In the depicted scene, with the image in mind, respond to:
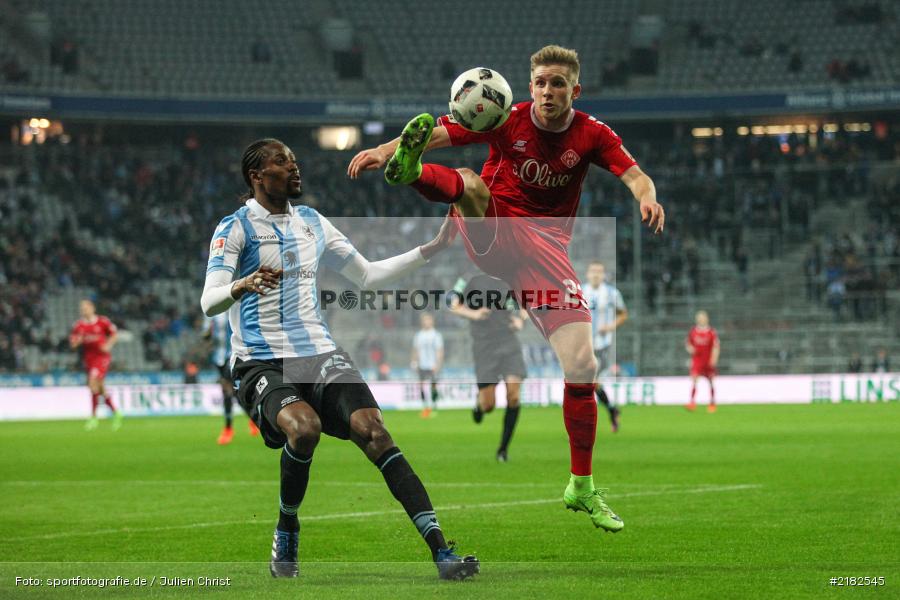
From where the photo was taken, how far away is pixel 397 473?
23.2ft

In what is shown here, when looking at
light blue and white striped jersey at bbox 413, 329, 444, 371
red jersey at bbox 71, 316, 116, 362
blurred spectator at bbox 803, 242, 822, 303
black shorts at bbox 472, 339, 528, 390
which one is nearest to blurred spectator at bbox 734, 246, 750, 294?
blurred spectator at bbox 803, 242, 822, 303

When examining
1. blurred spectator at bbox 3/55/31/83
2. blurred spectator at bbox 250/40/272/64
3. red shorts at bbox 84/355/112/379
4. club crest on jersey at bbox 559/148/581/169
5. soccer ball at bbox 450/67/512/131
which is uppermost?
blurred spectator at bbox 250/40/272/64

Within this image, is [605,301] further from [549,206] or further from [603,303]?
[549,206]

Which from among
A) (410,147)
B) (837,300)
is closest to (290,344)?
(410,147)

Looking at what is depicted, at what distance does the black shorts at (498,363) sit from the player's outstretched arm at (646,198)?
842cm

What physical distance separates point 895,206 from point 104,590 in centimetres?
3471

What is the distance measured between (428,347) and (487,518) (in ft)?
61.6

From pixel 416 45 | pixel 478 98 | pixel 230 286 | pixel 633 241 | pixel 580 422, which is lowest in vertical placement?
pixel 580 422

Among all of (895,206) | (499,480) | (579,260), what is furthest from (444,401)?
(499,480)

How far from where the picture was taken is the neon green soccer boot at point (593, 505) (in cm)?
755

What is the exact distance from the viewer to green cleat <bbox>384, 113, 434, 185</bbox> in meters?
6.80

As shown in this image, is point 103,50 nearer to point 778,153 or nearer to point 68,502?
point 778,153

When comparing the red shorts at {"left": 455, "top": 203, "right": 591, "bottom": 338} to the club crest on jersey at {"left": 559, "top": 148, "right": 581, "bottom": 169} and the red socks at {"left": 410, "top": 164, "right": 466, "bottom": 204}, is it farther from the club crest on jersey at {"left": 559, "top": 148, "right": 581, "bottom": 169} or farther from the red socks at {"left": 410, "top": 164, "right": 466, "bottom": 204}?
the club crest on jersey at {"left": 559, "top": 148, "right": 581, "bottom": 169}

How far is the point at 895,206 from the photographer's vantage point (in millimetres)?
37531
